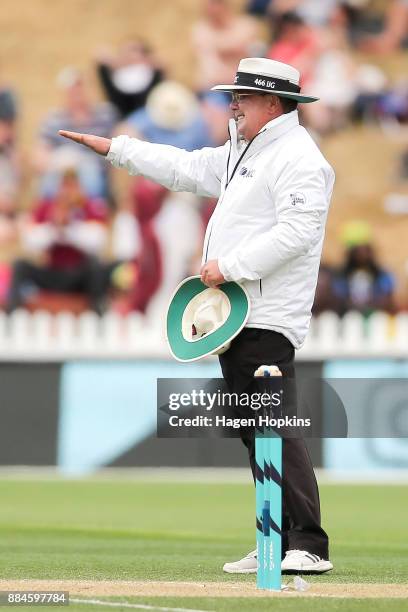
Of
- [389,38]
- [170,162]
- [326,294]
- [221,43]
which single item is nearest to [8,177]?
[221,43]

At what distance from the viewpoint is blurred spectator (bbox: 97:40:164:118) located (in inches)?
869

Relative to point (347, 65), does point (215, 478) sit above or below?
below

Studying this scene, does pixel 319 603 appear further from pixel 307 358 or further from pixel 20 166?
pixel 20 166

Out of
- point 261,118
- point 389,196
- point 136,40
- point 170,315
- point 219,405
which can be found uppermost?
point 136,40

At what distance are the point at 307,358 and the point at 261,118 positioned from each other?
899 cm

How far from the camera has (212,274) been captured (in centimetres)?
668

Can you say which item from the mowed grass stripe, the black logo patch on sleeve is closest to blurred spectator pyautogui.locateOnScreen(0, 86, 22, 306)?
the mowed grass stripe

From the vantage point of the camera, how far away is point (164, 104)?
20344mm

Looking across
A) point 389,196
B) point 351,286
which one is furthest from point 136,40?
point 351,286

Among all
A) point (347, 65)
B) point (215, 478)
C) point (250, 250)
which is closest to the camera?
point (250, 250)

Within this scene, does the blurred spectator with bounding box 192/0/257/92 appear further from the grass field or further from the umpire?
the umpire

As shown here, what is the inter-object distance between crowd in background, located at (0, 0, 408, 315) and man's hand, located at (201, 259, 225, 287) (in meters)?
9.93

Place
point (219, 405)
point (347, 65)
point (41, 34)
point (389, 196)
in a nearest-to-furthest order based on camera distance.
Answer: point (219, 405)
point (347, 65)
point (389, 196)
point (41, 34)

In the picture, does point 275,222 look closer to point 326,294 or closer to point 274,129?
point 274,129
